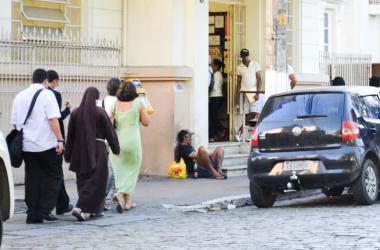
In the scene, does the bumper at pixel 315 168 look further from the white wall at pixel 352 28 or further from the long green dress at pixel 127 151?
the white wall at pixel 352 28

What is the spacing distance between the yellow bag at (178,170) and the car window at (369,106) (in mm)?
4505

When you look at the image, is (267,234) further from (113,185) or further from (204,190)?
(204,190)

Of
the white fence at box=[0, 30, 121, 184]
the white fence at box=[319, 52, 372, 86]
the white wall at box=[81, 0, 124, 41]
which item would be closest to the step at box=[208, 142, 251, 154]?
the white fence at box=[0, 30, 121, 184]

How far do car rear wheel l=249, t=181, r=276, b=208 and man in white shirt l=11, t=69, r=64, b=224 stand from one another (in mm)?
3128

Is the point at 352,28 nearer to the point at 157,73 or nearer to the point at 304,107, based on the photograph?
the point at 157,73

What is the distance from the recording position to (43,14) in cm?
1633

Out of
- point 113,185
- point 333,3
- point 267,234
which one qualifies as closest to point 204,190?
point 113,185

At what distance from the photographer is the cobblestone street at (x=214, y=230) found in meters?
9.66

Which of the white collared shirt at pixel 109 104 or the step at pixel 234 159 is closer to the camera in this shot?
the white collared shirt at pixel 109 104

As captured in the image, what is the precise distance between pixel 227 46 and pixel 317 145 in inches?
323

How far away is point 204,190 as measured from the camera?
15.3 m

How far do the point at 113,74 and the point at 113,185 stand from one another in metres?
4.50

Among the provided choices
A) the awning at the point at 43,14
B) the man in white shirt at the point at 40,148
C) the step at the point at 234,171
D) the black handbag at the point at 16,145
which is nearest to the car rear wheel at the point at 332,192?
the step at the point at 234,171

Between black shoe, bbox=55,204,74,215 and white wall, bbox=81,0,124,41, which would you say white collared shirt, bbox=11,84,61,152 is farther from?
white wall, bbox=81,0,124,41
